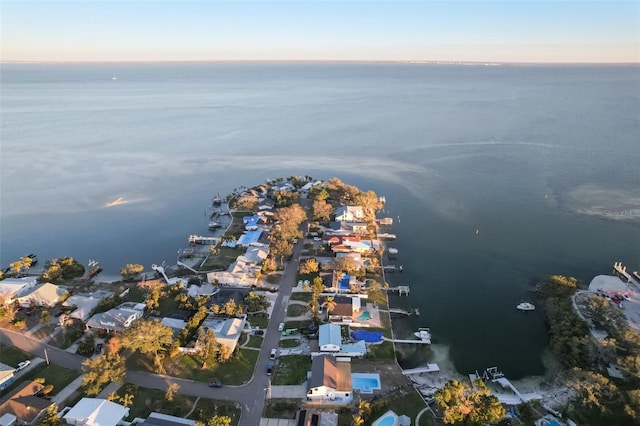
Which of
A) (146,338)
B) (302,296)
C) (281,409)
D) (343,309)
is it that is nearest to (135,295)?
(146,338)

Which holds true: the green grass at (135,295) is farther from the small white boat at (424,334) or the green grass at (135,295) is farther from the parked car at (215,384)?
the small white boat at (424,334)

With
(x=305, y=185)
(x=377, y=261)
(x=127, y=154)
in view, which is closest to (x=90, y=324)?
(x=377, y=261)

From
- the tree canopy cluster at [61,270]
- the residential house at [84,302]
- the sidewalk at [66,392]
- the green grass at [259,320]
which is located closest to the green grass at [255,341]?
the green grass at [259,320]

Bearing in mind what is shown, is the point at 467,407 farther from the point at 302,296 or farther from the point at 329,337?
the point at 302,296

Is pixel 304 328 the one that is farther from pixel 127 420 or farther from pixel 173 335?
pixel 127 420

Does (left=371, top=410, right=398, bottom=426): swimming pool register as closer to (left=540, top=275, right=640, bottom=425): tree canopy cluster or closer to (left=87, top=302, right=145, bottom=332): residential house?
(left=540, top=275, right=640, bottom=425): tree canopy cluster

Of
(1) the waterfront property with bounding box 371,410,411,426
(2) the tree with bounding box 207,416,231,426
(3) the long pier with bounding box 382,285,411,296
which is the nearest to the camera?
(2) the tree with bounding box 207,416,231,426

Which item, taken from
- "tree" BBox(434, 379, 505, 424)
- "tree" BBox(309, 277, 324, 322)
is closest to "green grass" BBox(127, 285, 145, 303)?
"tree" BBox(309, 277, 324, 322)
